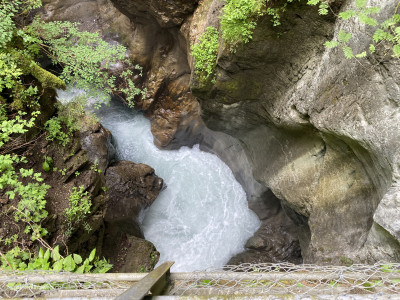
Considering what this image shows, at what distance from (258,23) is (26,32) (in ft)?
14.9

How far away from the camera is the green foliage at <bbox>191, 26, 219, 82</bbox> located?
18.4ft

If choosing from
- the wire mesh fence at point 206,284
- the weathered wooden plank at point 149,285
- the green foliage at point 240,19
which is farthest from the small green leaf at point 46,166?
the green foliage at point 240,19

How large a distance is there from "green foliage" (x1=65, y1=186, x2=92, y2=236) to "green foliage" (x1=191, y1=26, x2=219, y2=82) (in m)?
3.68

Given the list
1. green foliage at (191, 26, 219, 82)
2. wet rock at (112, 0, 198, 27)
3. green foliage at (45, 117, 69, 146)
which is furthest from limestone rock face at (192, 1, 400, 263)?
green foliage at (45, 117, 69, 146)

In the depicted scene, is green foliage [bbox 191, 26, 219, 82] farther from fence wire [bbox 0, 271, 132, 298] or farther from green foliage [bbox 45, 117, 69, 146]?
fence wire [bbox 0, 271, 132, 298]

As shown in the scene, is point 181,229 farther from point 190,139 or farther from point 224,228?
point 190,139

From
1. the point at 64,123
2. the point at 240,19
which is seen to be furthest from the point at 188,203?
the point at 240,19

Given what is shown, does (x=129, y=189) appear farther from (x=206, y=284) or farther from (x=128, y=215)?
(x=206, y=284)

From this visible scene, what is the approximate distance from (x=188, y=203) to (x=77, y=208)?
5539 mm

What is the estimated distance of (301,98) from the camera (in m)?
4.79

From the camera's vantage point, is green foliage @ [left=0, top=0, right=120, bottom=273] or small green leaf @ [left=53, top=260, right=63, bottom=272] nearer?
small green leaf @ [left=53, top=260, right=63, bottom=272]

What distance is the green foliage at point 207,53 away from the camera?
5617mm

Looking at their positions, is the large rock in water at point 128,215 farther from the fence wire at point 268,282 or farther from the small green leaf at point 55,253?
the fence wire at point 268,282

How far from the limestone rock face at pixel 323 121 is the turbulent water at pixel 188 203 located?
9.58 ft
